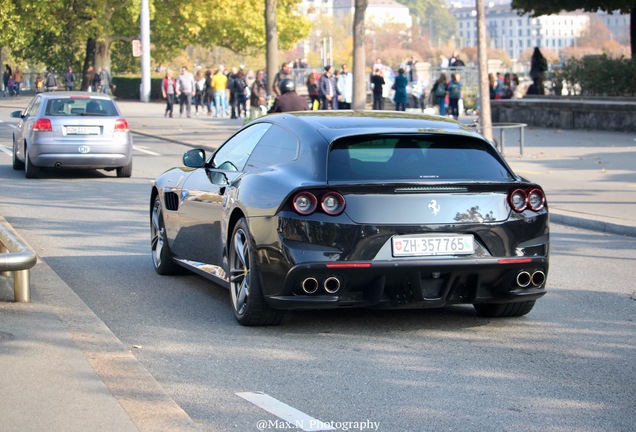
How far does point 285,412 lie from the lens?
573cm

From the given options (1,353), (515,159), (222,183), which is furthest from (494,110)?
(1,353)

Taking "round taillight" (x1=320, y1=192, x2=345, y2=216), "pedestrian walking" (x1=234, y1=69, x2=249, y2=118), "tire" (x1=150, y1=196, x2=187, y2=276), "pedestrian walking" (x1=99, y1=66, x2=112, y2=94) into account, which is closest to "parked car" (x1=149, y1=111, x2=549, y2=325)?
"round taillight" (x1=320, y1=192, x2=345, y2=216)

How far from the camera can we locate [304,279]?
24.0 feet

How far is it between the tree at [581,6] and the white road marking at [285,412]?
97.7ft

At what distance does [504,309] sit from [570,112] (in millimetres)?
24501

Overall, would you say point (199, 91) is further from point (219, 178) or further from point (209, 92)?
point (219, 178)

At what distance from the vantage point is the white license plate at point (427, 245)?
23.9 ft

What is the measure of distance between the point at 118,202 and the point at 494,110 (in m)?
20.8

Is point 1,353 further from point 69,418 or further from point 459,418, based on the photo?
point 459,418

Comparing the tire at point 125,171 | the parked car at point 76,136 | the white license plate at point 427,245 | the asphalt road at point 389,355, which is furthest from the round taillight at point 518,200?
the tire at point 125,171

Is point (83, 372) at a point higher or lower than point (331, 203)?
lower

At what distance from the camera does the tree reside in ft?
112

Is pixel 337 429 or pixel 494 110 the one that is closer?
pixel 337 429

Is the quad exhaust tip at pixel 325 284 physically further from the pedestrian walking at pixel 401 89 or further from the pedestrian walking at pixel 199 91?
the pedestrian walking at pixel 199 91
